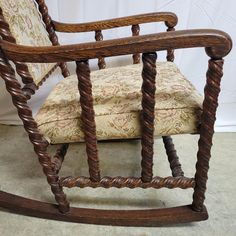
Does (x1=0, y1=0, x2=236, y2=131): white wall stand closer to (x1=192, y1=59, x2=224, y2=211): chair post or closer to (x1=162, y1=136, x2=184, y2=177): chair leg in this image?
(x1=162, y1=136, x2=184, y2=177): chair leg

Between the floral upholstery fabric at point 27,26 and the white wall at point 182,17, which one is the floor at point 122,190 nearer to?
the white wall at point 182,17

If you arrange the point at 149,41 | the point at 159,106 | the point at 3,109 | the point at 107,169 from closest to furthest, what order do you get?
the point at 149,41 < the point at 159,106 < the point at 107,169 < the point at 3,109

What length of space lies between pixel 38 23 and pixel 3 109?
0.78 m

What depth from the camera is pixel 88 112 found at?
0.72m

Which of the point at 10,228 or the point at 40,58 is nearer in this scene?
the point at 40,58

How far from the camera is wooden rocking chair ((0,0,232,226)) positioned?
0.65m

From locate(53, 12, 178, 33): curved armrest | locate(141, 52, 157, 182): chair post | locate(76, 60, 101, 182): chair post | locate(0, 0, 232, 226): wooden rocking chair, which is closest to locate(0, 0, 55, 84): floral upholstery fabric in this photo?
locate(0, 0, 232, 226): wooden rocking chair

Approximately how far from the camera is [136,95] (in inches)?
32.0

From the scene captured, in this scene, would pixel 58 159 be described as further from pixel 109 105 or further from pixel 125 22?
pixel 125 22

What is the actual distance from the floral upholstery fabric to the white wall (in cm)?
28

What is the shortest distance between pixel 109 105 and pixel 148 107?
0.13 meters

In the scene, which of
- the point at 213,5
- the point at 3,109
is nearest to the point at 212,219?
the point at 213,5

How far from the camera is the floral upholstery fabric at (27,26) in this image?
827mm

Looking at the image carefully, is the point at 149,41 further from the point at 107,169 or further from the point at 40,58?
the point at 107,169
